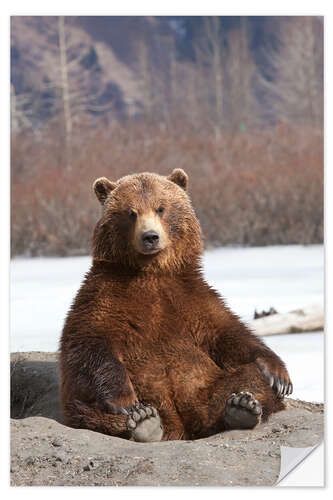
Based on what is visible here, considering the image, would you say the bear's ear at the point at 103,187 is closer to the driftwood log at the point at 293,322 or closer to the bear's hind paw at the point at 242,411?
the bear's hind paw at the point at 242,411

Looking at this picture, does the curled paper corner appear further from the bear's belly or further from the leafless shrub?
the leafless shrub

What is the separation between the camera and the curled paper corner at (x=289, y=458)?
3658 mm

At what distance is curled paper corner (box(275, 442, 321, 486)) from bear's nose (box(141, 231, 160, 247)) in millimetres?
1133

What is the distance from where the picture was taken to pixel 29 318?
4.68 metres

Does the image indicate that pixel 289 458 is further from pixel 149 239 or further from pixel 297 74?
pixel 297 74

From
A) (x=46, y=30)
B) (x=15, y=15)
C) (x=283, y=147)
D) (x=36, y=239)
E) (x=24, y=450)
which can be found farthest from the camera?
(x=283, y=147)

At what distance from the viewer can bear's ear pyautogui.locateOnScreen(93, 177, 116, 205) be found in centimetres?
413

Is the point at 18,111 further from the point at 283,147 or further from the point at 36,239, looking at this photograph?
the point at 283,147

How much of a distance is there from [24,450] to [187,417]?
→ 2.62 feet

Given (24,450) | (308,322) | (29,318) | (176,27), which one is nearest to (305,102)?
(176,27)

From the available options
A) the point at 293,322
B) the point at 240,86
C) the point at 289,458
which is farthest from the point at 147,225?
the point at 293,322

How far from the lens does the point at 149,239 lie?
375 centimetres

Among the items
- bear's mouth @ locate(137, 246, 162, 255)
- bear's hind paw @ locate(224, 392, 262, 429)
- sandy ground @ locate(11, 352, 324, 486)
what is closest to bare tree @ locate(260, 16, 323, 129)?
bear's mouth @ locate(137, 246, 162, 255)

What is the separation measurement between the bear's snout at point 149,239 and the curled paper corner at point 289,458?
1125 millimetres
